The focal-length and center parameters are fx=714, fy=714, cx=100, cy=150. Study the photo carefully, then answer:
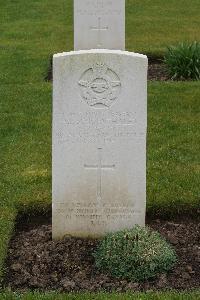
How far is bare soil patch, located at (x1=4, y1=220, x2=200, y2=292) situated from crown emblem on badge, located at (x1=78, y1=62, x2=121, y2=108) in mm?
1200

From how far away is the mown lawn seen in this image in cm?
656

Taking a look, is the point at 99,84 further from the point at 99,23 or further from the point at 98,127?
the point at 99,23

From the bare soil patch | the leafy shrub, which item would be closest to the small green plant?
the bare soil patch

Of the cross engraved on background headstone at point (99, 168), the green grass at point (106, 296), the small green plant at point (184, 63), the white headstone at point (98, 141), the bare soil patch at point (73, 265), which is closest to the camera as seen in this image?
the green grass at point (106, 296)

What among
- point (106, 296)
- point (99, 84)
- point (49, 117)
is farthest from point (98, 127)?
point (49, 117)

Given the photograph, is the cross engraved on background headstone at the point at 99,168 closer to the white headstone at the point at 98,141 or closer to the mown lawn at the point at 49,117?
the white headstone at the point at 98,141

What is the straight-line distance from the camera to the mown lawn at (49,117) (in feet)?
21.5

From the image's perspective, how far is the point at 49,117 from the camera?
30.0ft

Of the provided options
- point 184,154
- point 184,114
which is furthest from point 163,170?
point 184,114

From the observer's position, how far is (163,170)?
7.27 m

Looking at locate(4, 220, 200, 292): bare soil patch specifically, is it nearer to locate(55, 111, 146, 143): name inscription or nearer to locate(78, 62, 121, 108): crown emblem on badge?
locate(55, 111, 146, 143): name inscription

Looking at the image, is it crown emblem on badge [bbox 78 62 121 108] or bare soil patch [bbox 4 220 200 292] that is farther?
crown emblem on badge [bbox 78 62 121 108]

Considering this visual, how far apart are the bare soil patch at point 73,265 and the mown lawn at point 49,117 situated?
204 millimetres

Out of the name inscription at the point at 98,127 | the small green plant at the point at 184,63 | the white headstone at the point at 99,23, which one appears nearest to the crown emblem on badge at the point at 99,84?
the name inscription at the point at 98,127
